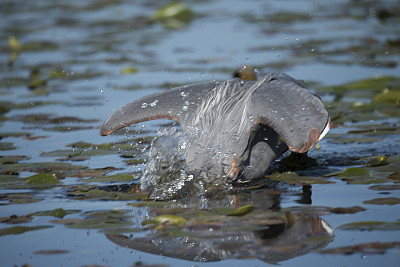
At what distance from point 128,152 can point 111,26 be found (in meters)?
9.19

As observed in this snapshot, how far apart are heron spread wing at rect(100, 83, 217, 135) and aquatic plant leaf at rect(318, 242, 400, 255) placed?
2409 millimetres

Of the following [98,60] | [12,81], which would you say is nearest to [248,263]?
[12,81]

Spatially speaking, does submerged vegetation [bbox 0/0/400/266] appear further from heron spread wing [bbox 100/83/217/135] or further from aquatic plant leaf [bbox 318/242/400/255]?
heron spread wing [bbox 100/83/217/135]

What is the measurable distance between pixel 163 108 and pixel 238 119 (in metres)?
0.76

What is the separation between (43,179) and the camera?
6027 millimetres

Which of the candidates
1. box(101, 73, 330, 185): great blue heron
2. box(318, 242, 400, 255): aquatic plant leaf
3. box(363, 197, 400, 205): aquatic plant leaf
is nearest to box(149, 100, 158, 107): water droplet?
box(101, 73, 330, 185): great blue heron

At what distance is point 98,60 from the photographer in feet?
40.0

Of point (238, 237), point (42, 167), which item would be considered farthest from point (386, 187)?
point (42, 167)

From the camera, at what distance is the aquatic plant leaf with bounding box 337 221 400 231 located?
14.8 feet

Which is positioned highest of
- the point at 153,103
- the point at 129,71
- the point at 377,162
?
the point at 153,103

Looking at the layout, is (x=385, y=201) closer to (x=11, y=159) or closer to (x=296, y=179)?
(x=296, y=179)

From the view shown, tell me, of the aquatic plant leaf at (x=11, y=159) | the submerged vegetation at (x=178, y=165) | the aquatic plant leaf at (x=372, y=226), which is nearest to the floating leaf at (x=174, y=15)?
the submerged vegetation at (x=178, y=165)

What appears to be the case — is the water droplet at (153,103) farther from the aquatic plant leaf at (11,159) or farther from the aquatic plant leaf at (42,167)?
the aquatic plant leaf at (11,159)

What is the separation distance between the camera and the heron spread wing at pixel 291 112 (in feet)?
18.3
